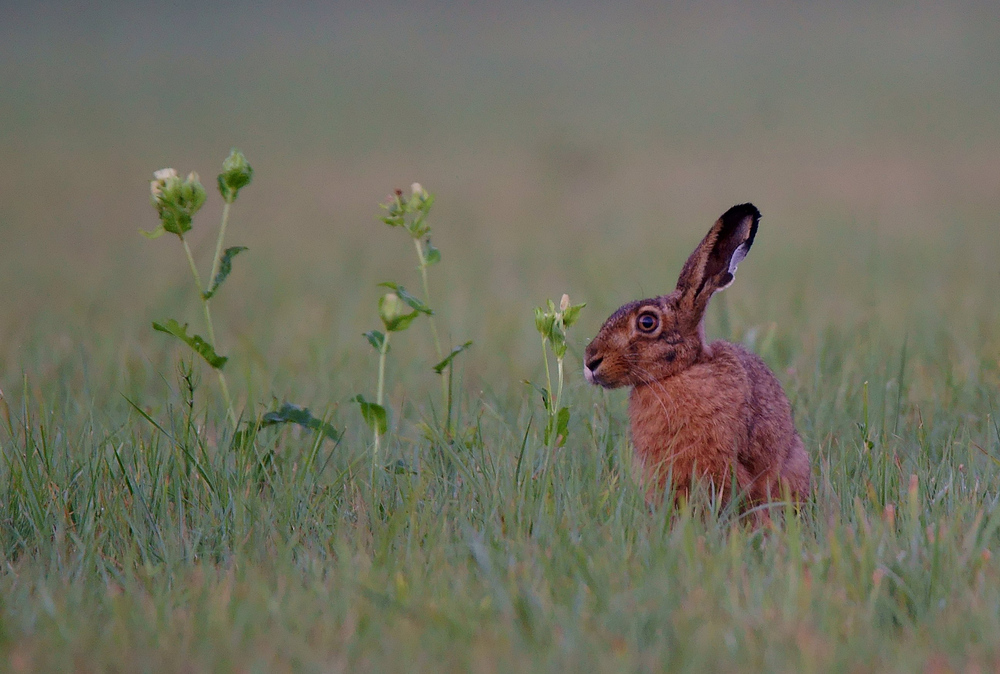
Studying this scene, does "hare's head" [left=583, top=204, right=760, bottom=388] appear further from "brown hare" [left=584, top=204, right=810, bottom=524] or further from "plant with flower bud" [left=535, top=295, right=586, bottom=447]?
"plant with flower bud" [left=535, top=295, right=586, bottom=447]

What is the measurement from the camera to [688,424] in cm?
369

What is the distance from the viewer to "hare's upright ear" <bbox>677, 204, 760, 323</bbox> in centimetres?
383

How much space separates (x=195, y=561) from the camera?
3354 mm

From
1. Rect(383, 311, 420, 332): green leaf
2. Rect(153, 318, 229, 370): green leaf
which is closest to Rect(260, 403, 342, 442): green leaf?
Rect(153, 318, 229, 370): green leaf

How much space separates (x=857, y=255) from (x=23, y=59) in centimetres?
1602

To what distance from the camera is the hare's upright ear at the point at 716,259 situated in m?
3.83

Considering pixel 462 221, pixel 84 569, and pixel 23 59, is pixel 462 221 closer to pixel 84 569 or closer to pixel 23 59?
pixel 84 569

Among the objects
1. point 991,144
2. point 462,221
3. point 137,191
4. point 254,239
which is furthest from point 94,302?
point 991,144

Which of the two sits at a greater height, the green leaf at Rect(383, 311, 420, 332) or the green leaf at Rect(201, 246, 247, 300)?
the green leaf at Rect(201, 246, 247, 300)

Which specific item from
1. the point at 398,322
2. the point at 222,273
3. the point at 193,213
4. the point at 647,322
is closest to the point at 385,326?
the point at 398,322

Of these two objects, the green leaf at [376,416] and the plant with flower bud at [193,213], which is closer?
the plant with flower bud at [193,213]

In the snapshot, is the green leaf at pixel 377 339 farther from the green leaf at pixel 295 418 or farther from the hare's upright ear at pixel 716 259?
the hare's upright ear at pixel 716 259

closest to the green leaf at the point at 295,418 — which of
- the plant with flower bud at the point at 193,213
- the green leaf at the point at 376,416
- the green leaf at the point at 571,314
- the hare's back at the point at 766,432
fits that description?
the plant with flower bud at the point at 193,213

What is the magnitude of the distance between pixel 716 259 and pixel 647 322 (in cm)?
31
